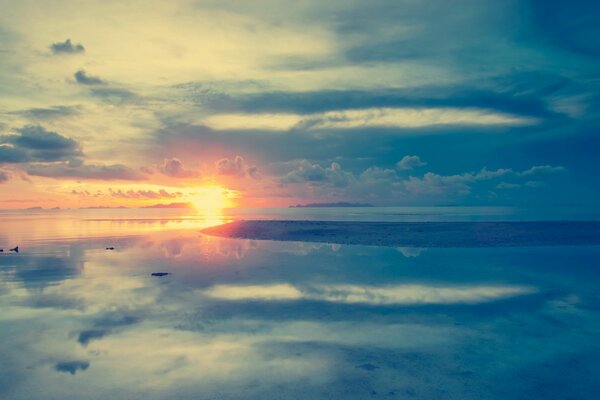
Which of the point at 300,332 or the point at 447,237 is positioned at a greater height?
the point at 447,237

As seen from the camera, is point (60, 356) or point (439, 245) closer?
point (60, 356)

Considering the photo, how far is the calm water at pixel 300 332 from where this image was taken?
37.1 feet

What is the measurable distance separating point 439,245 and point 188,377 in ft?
121

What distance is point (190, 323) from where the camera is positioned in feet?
54.7

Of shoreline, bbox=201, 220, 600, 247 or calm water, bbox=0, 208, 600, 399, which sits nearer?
calm water, bbox=0, 208, 600, 399

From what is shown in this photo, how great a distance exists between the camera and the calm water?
11312 mm

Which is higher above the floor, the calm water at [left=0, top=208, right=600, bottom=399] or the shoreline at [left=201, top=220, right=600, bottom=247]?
the shoreline at [left=201, top=220, right=600, bottom=247]

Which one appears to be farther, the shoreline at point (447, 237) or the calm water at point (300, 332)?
the shoreline at point (447, 237)

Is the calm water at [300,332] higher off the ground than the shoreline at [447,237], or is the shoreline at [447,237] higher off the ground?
the shoreline at [447,237]

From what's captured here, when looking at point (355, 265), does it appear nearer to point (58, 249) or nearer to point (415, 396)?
point (415, 396)

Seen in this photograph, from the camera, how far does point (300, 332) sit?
51.0ft

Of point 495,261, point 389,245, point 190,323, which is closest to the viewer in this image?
point 190,323

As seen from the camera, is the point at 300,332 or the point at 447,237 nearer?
the point at 300,332

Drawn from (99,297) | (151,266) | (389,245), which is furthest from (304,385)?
(389,245)
